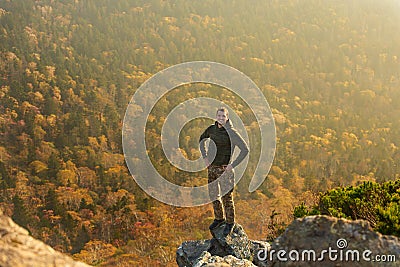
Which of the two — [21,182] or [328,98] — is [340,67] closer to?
[328,98]

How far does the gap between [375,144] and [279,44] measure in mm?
13468

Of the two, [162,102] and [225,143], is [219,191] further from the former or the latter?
[162,102]

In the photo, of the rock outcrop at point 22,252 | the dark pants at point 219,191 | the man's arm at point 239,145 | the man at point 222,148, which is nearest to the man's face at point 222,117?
the man at point 222,148

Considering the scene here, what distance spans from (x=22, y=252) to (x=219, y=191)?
4866 mm

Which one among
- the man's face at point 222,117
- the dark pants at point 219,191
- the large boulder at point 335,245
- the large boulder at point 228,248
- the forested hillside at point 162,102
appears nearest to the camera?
the large boulder at point 335,245

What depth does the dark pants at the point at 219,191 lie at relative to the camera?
22.1ft

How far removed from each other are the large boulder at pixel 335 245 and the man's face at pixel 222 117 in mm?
3109

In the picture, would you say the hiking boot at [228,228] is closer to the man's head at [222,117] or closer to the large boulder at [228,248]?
the large boulder at [228,248]

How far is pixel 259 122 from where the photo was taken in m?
22.2

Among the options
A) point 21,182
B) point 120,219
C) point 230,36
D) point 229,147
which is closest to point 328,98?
point 230,36

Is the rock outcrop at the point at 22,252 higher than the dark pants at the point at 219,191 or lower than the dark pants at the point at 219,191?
higher

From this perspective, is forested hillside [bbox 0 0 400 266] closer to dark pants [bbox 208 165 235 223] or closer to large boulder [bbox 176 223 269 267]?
large boulder [bbox 176 223 269 267]

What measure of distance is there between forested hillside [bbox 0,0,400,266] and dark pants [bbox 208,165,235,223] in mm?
2655

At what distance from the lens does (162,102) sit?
73.7ft
